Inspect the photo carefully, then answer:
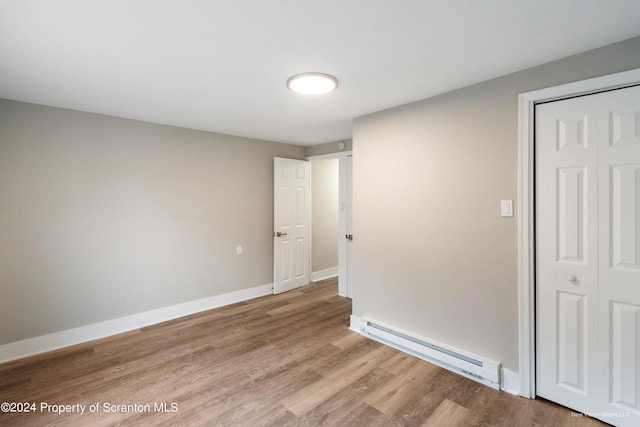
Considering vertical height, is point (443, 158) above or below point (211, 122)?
below

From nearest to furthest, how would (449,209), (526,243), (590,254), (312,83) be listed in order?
(590,254) < (526,243) < (312,83) < (449,209)

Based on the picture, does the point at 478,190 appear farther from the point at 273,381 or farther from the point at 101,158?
the point at 101,158

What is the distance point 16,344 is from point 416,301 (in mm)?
3645

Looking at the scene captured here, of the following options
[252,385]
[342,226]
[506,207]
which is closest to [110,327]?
[252,385]

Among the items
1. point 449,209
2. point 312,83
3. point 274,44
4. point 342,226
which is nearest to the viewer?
point 274,44

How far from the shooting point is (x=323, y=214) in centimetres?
537

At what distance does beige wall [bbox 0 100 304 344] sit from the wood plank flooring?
482 mm

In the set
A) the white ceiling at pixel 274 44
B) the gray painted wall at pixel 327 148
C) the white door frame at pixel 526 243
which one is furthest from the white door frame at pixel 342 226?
the white door frame at pixel 526 243

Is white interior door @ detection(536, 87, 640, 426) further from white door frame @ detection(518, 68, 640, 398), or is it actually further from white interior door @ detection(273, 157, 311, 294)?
white interior door @ detection(273, 157, 311, 294)

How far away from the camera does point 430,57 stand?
186 centimetres

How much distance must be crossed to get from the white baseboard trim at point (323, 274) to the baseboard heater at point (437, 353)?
217cm

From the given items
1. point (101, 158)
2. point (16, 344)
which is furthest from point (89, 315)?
point (101, 158)

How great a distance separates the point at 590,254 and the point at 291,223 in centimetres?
358

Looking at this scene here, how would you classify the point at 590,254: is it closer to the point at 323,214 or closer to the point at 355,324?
the point at 355,324
